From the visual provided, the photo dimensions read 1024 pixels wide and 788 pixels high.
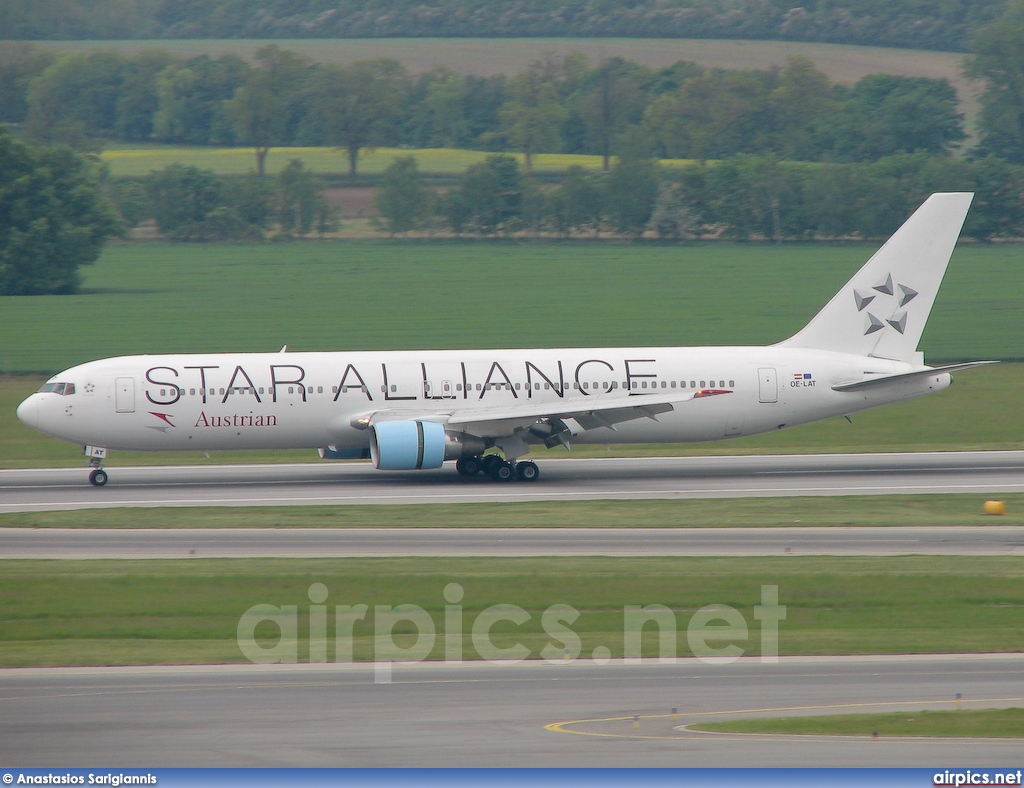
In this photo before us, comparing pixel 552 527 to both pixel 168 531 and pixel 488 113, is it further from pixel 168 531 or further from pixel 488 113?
pixel 488 113

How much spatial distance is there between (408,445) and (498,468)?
362 centimetres

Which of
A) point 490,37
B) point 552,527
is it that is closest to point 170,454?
point 552,527

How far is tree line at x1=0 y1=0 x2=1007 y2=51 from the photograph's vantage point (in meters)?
158

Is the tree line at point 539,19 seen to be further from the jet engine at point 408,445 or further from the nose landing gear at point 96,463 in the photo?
the jet engine at point 408,445

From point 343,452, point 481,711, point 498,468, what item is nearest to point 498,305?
point 343,452

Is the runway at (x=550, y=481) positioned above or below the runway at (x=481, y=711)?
above

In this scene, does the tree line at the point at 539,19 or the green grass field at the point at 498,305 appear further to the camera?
the tree line at the point at 539,19

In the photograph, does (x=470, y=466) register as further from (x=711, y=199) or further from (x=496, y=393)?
(x=711, y=199)

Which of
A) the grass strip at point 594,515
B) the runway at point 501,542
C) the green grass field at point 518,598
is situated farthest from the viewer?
the grass strip at point 594,515

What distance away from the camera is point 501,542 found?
3053 cm

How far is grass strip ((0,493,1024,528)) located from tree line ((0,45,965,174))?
3526 inches

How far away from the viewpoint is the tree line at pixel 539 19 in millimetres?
158375

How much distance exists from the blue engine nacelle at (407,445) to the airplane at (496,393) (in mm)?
43

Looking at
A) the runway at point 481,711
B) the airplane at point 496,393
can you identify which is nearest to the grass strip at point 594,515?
the airplane at point 496,393
